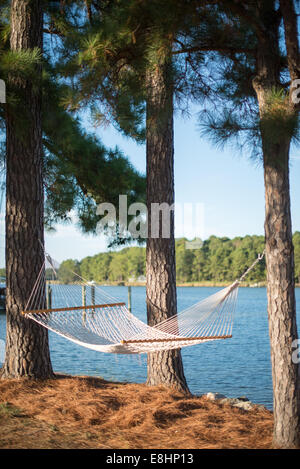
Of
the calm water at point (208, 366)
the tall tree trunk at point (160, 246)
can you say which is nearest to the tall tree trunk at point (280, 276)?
the tall tree trunk at point (160, 246)

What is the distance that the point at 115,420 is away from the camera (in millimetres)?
2758

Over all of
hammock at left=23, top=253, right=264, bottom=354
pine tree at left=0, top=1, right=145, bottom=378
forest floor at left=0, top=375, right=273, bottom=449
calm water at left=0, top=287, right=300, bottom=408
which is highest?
pine tree at left=0, top=1, right=145, bottom=378

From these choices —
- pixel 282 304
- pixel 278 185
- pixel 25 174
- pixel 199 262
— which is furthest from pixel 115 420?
pixel 199 262

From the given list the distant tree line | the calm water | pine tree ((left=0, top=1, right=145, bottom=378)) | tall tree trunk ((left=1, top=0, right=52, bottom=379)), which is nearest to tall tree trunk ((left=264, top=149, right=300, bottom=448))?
pine tree ((left=0, top=1, right=145, bottom=378))

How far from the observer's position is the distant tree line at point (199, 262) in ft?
134

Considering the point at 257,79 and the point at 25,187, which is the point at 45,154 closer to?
the point at 25,187

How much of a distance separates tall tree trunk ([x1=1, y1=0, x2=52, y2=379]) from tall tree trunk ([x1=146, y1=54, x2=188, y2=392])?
2.68 ft

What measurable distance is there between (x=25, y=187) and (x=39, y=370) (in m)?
1.33

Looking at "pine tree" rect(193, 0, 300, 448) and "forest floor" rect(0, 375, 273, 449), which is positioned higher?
"pine tree" rect(193, 0, 300, 448)

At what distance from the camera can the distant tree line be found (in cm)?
4094

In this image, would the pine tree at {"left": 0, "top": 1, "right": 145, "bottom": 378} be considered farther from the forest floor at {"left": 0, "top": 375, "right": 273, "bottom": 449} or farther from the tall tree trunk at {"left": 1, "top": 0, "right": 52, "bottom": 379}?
the forest floor at {"left": 0, "top": 375, "right": 273, "bottom": 449}

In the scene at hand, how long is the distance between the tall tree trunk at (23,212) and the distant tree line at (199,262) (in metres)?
32.8

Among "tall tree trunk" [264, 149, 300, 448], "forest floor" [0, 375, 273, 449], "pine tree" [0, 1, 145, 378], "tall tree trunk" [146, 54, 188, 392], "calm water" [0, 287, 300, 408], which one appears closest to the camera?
"tall tree trunk" [264, 149, 300, 448]

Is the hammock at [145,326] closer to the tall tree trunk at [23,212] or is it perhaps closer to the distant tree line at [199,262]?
the tall tree trunk at [23,212]
